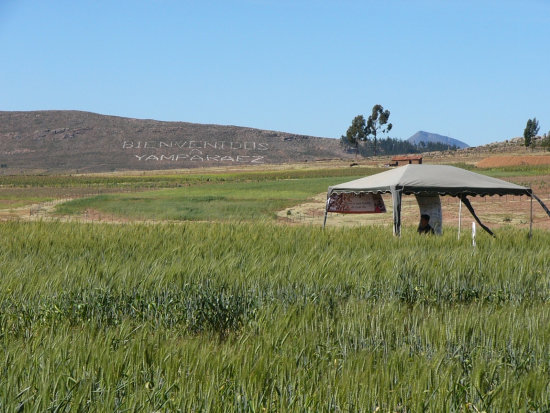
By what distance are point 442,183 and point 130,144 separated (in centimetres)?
16204

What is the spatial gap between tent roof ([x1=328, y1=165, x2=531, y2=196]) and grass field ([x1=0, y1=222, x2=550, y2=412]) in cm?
274

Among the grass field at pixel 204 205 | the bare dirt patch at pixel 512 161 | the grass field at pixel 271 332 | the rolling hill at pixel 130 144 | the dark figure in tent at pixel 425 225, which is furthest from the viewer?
the rolling hill at pixel 130 144

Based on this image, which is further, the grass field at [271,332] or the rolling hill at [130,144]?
the rolling hill at [130,144]

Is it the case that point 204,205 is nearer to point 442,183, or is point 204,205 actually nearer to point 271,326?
point 442,183

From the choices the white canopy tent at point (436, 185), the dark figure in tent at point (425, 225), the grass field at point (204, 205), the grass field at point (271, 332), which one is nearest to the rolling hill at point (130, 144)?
the grass field at point (204, 205)

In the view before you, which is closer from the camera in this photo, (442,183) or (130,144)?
(442,183)

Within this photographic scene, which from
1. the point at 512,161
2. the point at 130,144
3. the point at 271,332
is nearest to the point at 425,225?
the point at 271,332

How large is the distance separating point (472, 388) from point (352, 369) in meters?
0.73

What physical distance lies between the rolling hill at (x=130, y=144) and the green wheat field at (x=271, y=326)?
446 feet

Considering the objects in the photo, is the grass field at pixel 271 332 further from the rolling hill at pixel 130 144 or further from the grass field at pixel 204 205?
the rolling hill at pixel 130 144

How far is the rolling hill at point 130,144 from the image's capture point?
15125 cm

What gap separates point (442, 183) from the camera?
13664mm

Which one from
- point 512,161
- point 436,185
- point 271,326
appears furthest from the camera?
point 512,161

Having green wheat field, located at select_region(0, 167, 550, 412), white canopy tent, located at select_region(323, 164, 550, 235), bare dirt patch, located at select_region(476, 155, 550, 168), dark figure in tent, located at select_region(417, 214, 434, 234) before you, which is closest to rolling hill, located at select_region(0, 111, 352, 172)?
bare dirt patch, located at select_region(476, 155, 550, 168)
